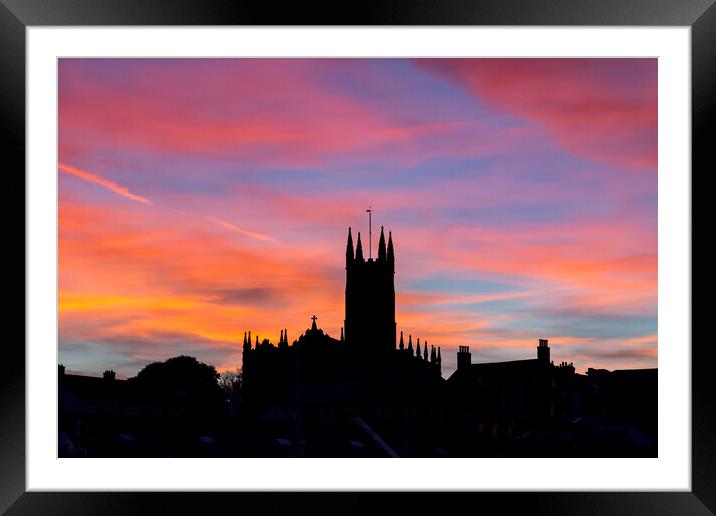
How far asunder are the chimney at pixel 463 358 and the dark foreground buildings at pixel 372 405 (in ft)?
0.32

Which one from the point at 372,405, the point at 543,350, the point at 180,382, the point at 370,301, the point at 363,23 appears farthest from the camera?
the point at 370,301

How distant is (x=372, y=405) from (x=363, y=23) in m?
39.3

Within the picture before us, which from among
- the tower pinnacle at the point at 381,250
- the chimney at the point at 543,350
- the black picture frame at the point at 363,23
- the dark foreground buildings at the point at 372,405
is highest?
the tower pinnacle at the point at 381,250

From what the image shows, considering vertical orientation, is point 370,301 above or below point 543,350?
above

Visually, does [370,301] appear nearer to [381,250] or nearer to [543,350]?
[381,250]

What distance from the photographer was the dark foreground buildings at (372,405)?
23516mm

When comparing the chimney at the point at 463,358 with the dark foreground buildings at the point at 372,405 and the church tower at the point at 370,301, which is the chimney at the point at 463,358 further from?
the church tower at the point at 370,301

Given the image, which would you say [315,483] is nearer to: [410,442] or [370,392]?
[410,442]

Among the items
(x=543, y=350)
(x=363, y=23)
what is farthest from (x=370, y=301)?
(x=363, y=23)

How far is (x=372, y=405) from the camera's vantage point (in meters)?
41.2

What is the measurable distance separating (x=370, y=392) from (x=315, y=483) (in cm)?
4008

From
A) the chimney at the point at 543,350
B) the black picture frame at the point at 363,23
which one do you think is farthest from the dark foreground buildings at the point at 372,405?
the black picture frame at the point at 363,23

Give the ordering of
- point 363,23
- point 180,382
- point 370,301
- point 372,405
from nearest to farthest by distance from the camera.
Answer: point 363,23 < point 180,382 < point 372,405 < point 370,301

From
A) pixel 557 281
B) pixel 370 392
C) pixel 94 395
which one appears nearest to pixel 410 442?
pixel 370 392
